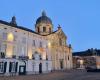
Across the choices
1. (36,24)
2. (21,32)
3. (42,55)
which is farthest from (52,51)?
(21,32)

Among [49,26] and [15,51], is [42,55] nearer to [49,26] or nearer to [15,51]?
[15,51]

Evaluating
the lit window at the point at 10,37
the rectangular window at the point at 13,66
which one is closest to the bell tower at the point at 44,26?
the lit window at the point at 10,37

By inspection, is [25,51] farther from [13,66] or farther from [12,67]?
Answer: [12,67]

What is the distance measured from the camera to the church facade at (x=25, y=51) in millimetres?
40719

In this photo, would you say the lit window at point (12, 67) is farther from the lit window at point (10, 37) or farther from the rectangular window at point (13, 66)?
the lit window at point (10, 37)

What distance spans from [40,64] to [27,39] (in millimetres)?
8359

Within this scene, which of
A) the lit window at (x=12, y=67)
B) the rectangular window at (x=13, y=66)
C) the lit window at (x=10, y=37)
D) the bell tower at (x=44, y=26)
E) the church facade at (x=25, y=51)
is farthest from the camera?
the bell tower at (x=44, y=26)

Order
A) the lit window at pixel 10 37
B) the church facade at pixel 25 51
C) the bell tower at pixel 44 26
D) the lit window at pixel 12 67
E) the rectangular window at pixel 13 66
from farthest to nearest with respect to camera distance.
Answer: the bell tower at pixel 44 26
the lit window at pixel 10 37
the rectangular window at pixel 13 66
the lit window at pixel 12 67
the church facade at pixel 25 51

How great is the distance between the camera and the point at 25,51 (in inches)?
1821

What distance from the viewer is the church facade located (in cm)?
4072

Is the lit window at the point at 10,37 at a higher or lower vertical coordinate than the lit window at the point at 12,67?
higher

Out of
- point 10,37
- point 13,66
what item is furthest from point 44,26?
point 13,66

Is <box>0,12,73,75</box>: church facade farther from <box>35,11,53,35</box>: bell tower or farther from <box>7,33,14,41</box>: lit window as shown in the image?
<box>35,11,53,35</box>: bell tower

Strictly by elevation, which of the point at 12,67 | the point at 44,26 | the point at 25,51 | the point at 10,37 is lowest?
the point at 12,67
